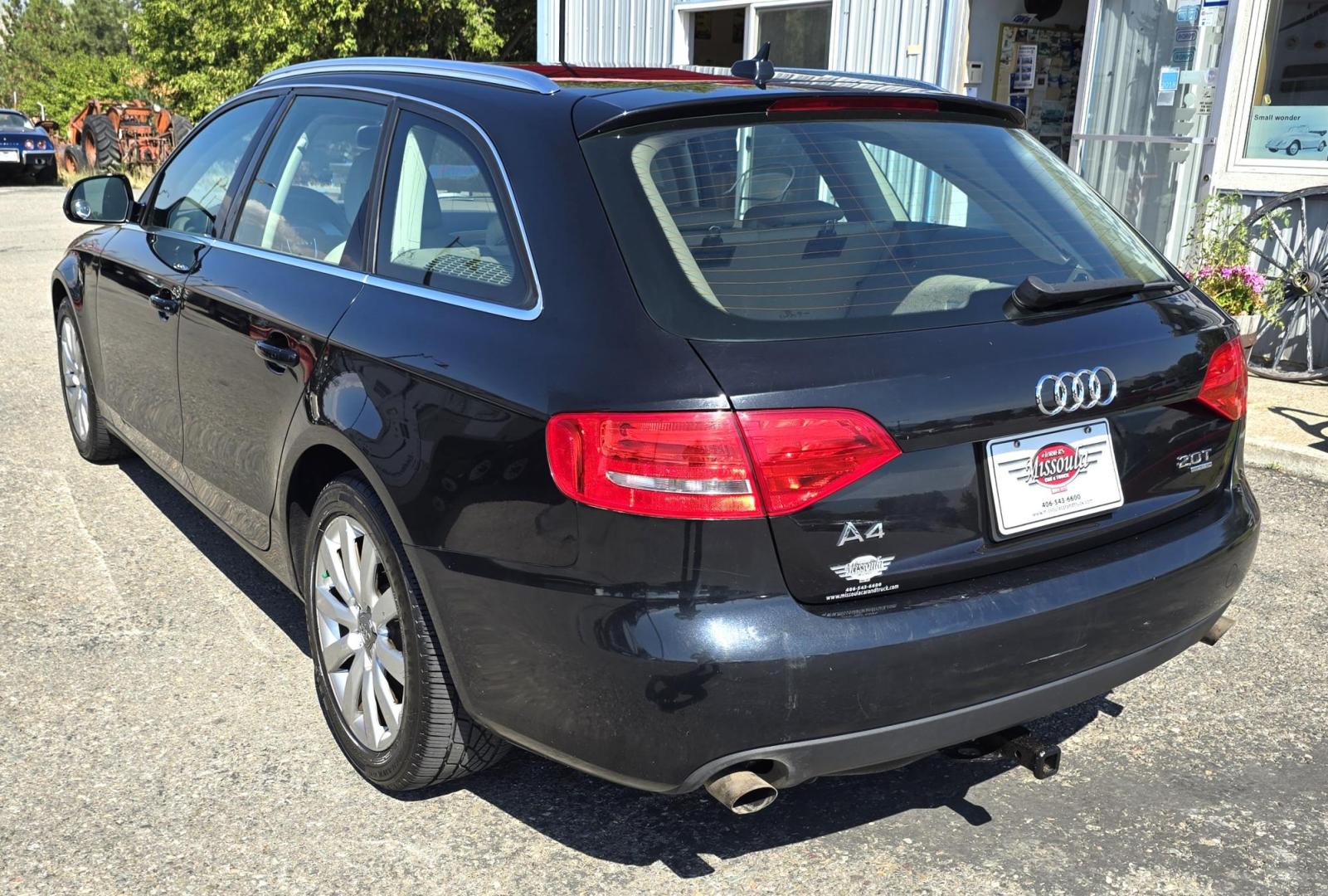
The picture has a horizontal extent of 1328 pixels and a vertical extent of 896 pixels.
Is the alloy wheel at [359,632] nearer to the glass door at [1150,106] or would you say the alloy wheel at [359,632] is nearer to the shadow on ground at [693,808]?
the shadow on ground at [693,808]

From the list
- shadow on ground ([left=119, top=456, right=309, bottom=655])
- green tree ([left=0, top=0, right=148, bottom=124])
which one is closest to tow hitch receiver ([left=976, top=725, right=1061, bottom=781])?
shadow on ground ([left=119, top=456, right=309, bottom=655])

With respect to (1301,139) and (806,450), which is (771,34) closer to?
(1301,139)

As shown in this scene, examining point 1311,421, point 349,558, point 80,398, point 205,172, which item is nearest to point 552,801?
point 349,558

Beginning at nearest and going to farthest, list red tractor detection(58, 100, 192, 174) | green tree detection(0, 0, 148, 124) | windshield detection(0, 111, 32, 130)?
windshield detection(0, 111, 32, 130)
red tractor detection(58, 100, 192, 174)
green tree detection(0, 0, 148, 124)

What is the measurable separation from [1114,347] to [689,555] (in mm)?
1023

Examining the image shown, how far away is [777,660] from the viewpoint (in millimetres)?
2152

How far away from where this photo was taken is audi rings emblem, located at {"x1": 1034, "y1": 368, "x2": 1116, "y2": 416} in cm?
237

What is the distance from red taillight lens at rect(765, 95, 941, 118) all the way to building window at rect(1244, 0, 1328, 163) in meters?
5.80

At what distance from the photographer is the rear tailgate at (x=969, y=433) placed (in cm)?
220

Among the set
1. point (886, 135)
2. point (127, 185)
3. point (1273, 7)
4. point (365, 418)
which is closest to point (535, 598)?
point (365, 418)

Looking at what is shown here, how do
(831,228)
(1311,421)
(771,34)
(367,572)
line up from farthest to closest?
1. (771,34)
2. (1311,421)
3. (367,572)
4. (831,228)

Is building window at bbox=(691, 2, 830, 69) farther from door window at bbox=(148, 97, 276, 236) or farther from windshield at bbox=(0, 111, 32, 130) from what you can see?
windshield at bbox=(0, 111, 32, 130)

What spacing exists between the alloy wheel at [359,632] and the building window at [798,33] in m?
8.32

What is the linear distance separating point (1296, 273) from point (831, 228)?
6058 mm
